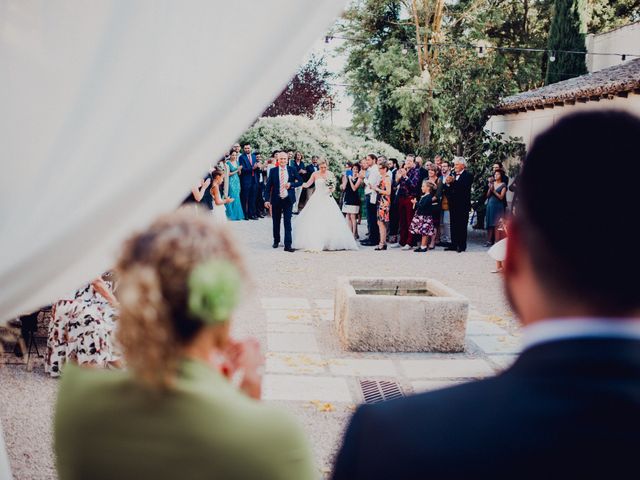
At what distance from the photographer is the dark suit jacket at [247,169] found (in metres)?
18.9

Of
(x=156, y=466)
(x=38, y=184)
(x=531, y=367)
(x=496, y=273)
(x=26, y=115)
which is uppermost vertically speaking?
(x=26, y=115)

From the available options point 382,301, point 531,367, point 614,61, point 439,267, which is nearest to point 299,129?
point 614,61

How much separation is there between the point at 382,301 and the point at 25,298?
4.68 m

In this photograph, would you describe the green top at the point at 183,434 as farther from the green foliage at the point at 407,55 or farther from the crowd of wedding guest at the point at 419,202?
the green foliage at the point at 407,55

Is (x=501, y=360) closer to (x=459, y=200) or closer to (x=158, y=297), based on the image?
(x=158, y=297)

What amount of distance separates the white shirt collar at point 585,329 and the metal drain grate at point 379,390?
4.45 metres

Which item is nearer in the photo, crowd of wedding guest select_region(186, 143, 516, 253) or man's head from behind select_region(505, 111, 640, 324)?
man's head from behind select_region(505, 111, 640, 324)

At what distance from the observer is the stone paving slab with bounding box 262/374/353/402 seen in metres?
5.34

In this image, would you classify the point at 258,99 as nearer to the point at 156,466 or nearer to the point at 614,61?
the point at 156,466

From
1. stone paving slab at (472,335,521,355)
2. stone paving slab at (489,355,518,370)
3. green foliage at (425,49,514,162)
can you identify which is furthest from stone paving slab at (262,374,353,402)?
green foliage at (425,49,514,162)

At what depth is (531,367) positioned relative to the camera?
963 mm

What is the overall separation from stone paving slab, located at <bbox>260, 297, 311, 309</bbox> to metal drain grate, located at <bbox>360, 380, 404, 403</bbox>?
289 cm

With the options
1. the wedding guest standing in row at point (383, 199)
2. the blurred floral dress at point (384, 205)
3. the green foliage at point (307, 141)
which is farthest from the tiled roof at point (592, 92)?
the green foliage at point (307, 141)

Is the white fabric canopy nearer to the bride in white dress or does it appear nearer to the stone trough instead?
the stone trough
